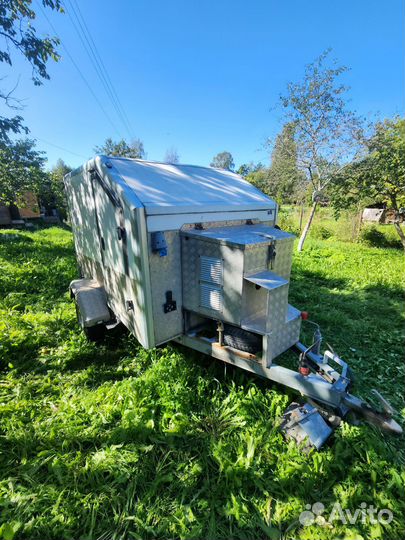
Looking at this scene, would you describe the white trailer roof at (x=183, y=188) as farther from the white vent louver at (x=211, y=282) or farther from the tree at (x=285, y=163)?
the tree at (x=285, y=163)

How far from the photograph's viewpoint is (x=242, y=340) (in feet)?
8.97

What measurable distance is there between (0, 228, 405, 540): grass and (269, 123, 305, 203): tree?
10.0m

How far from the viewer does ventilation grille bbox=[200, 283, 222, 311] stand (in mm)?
2713

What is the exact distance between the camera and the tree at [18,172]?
13.6m

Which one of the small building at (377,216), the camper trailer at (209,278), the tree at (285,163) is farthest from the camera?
the small building at (377,216)

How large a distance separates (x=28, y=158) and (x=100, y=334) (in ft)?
59.5

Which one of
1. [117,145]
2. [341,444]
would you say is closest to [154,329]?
[341,444]

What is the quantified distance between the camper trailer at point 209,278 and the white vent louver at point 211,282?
0.4 inches

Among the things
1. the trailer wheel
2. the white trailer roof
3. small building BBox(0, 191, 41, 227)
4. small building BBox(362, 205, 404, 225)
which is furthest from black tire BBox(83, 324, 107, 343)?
small building BBox(0, 191, 41, 227)

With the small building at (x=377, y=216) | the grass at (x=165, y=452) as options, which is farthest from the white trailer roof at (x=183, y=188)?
the small building at (x=377, y=216)

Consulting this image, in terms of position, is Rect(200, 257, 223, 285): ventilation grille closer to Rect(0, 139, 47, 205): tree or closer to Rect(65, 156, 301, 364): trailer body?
Rect(65, 156, 301, 364): trailer body

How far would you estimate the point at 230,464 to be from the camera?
224 centimetres

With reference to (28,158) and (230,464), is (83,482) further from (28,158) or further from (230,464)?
(28,158)

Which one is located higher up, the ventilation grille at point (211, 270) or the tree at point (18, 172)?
the tree at point (18, 172)
